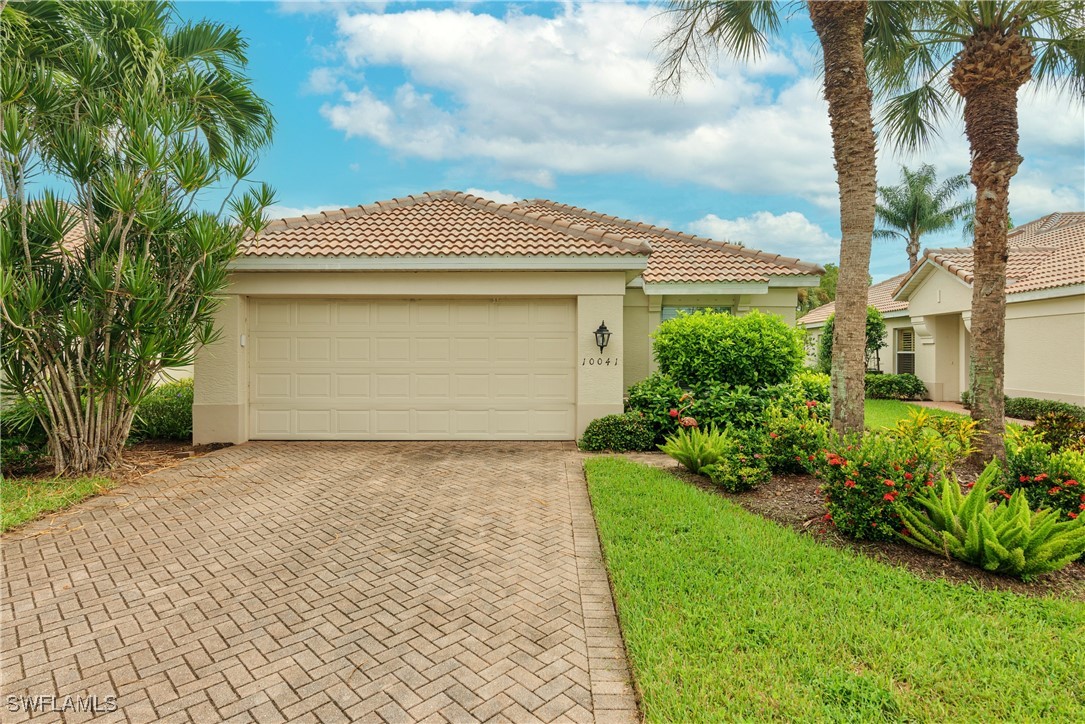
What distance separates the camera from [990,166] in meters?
7.23

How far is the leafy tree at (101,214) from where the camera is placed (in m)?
7.00

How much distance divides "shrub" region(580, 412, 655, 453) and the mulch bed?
7.18ft

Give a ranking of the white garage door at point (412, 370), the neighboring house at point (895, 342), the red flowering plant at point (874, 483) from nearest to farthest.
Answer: the red flowering plant at point (874, 483)
the white garage door at point (412, 370)
the neighboring house at point (895, 342)

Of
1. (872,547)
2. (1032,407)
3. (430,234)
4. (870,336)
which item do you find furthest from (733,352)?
(870,336)

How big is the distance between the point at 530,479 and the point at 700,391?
13.6 ft

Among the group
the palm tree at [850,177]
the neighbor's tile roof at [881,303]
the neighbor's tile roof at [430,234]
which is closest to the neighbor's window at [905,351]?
the neighbor's tile roof at [881,303]

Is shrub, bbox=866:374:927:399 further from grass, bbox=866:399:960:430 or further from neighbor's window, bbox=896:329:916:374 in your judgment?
neighbor's window, bbox=896:329:916:374

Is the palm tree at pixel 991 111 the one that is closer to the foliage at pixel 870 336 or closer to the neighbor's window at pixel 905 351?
the foliage at pixel 870 336

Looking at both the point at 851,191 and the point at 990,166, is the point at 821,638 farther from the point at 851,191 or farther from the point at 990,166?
the point at 990,166

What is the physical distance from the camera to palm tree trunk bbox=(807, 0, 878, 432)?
6.69 meters

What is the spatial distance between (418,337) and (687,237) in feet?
28.5

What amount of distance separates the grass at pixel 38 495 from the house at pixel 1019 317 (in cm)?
2017

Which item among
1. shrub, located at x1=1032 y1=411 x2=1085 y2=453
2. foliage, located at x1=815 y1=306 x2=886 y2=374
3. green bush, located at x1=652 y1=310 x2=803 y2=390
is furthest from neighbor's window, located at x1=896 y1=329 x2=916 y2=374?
shrub, located at x1=1032 y1=411 x2=1085 y2=453

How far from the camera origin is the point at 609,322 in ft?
33.1
